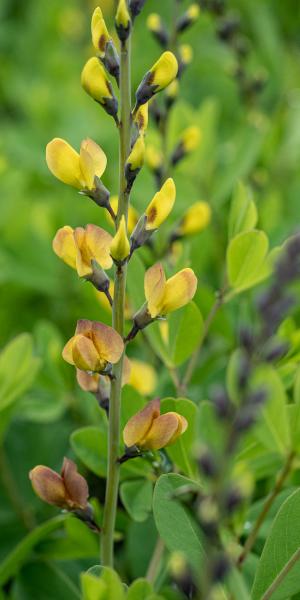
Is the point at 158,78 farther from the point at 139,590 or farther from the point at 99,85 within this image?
the point at 139,590

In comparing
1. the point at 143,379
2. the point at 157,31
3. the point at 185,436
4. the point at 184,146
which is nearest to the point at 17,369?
Answer: the point at 143,379

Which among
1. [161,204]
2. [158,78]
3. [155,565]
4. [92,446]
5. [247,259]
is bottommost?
[155,565]

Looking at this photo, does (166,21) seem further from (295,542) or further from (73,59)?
(295,542)

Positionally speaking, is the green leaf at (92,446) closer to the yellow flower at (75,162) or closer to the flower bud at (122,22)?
the yellow flower at (75,162)

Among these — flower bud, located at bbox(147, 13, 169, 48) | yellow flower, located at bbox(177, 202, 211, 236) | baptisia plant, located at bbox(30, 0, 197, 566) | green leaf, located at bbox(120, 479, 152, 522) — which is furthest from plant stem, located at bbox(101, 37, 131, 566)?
flower bud, located at bbox(147, 13, 169, 48)

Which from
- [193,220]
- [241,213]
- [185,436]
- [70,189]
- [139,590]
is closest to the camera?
[139,590]

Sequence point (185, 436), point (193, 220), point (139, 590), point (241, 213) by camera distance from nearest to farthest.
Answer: point (139, 590), point (185, 436), point (241, 213), point (193, 220)

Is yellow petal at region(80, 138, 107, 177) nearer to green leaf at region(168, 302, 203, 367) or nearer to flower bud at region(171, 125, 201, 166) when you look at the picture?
green leaf at region(168, 302, 203, 367)
